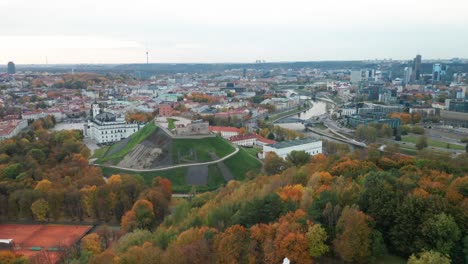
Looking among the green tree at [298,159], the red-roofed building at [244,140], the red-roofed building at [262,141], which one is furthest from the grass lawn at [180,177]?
the red-roofed building at [262,141]

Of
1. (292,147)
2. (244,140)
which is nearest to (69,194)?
(292,147)

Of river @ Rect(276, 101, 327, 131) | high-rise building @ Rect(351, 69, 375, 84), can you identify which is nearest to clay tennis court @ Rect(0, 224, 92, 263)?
river @ Rect(276, 101, 327, 131)

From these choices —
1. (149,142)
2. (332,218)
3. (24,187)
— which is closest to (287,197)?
(332,218)

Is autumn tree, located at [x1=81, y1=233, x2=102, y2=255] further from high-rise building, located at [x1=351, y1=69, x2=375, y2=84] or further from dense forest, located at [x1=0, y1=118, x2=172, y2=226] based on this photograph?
high-rise building, located at [x1=351, y1=69, x2=375, y2=84]

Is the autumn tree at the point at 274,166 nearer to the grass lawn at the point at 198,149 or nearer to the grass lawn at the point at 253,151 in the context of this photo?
the grass lawn at the point at 198,149

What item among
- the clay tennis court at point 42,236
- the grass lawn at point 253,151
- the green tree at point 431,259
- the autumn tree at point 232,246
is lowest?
the clay tennis court at point 42,236

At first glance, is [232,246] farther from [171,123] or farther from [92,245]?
[171,123]

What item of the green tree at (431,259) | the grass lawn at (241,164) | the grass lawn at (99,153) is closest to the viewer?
the green tree at (431,259)

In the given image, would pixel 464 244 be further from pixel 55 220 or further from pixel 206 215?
Result: pixel 55 220
